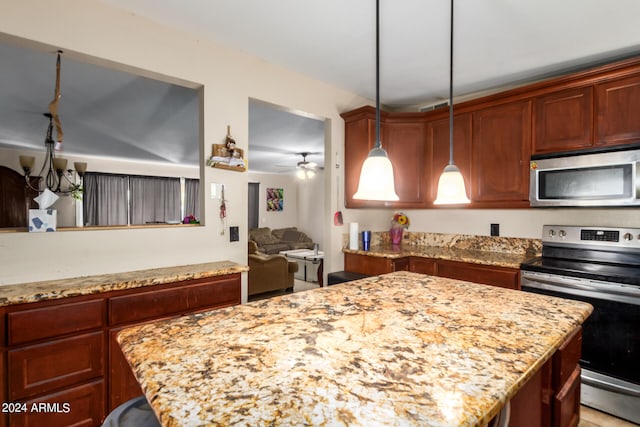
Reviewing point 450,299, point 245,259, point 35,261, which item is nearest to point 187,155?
point 245,259

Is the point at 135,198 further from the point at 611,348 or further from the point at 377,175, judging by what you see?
the point at 611,348

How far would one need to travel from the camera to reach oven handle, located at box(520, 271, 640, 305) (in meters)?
1.96

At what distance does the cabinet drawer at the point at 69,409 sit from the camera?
1510mm

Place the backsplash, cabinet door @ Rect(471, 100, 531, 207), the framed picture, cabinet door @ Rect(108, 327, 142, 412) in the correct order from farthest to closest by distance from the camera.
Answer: the framed picture
the backsplash
cabinet door @ Rect(471, 100, 531, 207)
cabinet door @ Rect(108, 327, 142, 412)

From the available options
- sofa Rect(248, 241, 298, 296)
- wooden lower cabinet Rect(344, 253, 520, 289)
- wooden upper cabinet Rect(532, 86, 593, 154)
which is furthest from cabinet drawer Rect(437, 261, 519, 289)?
sofa Rect(248, 241, 298, 296)

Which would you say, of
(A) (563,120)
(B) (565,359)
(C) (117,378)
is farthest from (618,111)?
(C) (117,378)

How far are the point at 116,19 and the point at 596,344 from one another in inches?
146

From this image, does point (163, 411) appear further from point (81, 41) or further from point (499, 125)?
point (499, 125)

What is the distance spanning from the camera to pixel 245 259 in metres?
2.60

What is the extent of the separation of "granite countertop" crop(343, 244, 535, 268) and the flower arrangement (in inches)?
16.1

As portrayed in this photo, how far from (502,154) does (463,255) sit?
97cm

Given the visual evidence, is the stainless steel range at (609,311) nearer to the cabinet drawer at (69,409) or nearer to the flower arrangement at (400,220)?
the flower arrangement at (400,220)

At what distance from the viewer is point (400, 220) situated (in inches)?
149

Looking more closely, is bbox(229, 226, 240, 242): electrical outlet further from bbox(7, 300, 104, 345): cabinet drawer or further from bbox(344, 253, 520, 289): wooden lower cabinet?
bbox(344, 253, 520, 289): wooden lower cabinet
